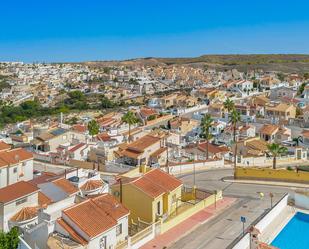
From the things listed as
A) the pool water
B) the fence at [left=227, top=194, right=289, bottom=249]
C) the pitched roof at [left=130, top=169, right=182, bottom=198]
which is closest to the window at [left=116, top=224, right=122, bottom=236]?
the pitched roof at [left=130, top=169, right=182, bottom=198]

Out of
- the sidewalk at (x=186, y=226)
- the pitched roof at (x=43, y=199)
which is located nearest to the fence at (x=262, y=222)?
the sidewalk at (x=186, y=226)

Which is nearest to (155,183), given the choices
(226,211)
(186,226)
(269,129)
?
(186,226)

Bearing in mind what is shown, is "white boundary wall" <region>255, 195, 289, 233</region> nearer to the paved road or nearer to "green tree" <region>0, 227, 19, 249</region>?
the paved road

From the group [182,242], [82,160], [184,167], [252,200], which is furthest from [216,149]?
[182,242]

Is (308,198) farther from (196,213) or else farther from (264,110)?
(264,110)

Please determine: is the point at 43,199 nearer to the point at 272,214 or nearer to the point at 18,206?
the point at 18,206

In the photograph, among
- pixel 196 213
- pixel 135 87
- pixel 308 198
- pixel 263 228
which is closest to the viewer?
pixel 263 228
